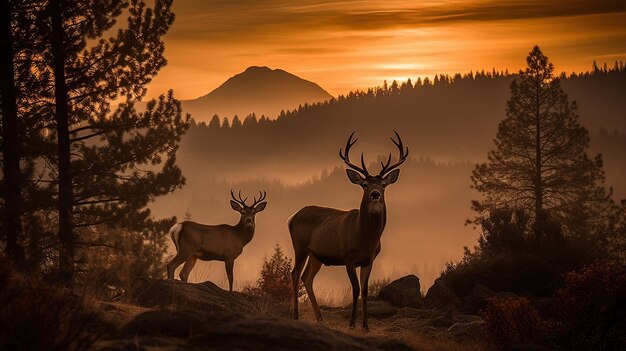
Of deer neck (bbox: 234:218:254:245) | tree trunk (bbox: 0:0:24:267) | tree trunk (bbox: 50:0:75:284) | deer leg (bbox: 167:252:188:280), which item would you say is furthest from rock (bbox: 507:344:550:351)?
deer neck (bbox: 234:218:254:245)

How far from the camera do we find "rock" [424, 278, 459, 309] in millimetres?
19391

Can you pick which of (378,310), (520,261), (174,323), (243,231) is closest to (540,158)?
(520,261)

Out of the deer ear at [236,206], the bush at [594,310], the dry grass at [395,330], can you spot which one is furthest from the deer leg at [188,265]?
the bush at [594,310]

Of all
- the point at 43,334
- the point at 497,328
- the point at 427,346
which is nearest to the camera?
the point at 43,334

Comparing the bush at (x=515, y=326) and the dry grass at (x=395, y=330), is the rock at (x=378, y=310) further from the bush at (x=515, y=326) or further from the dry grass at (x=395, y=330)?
the bush at (x=515, y=326)

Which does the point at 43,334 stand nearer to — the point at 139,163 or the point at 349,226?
the point at 349,226

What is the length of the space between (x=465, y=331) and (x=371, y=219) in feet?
7.87

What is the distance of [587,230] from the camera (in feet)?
124

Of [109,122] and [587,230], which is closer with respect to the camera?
[109,122]

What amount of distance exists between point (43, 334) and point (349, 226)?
7687 millimetres

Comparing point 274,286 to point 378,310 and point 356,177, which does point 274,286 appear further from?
point 356,177

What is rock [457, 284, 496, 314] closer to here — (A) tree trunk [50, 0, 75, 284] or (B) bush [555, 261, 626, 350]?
(B) bush [555, 261, 626, 350]

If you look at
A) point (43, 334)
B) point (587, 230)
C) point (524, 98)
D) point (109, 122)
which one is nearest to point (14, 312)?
point (43, 334)

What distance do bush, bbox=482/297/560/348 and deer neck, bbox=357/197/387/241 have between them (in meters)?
2.33
